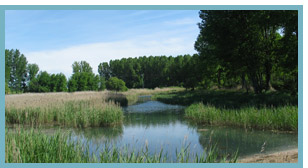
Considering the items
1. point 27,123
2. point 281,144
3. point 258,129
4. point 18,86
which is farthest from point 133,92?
point 281,144

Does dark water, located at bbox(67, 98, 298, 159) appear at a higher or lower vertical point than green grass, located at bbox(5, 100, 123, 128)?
lower

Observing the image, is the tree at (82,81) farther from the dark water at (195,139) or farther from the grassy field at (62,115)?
the dark water at (195,139)

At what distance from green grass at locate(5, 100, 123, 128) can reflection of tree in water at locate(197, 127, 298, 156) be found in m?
4.49

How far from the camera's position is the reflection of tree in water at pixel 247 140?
7.41 metres

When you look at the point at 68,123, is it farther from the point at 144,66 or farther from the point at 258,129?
the point at 144,66

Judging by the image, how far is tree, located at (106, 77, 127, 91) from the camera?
31.0 meters

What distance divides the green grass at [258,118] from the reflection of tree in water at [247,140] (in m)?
0.47

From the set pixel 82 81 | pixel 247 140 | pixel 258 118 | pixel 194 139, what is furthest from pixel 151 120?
pixel 82 81

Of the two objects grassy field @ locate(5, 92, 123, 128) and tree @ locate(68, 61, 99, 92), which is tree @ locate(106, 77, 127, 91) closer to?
tree @ locate(68, 61, 99, 92)

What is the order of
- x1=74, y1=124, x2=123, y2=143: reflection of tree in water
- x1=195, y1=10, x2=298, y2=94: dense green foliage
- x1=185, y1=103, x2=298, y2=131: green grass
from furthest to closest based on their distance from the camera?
x1=195, y1=10, x2=298, y2=94: dense green foliage < x1=74, y1=124, x2=123, y2=143: reflection of tree in water < x1=185, y1=103, x2=298, y2=131: green grass

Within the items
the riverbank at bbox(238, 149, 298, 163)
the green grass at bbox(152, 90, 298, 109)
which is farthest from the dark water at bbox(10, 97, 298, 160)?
the green grass at bbox(152, 90, 298, 109)

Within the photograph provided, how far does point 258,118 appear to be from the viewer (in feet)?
32.9

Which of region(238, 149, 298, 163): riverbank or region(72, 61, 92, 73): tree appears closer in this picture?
region(238, 149, 298, 163): riverbank

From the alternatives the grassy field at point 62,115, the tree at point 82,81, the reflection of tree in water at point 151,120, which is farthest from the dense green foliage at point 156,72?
the grassy field at point 62,115
